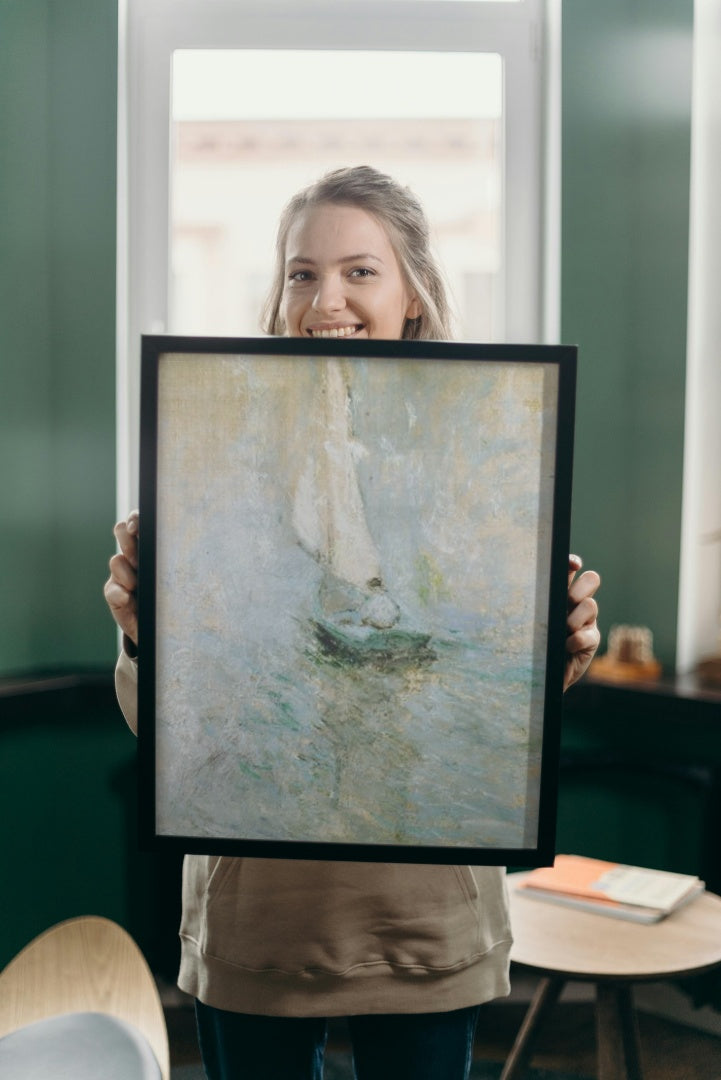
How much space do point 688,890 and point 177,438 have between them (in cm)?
144

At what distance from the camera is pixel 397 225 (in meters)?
1.17

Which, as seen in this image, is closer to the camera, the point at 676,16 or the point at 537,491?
the point at 537,491

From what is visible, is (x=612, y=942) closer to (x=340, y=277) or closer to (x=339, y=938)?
(x=339, y=938)

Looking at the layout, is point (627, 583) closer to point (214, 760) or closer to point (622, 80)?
point (622, 80)

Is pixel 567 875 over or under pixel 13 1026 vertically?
under

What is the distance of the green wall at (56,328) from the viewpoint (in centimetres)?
247

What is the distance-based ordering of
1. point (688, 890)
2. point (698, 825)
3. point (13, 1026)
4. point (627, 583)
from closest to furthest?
point (13, 1026) < point (688, 890) < point (698, 825) < point (627, 583)

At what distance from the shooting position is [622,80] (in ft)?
8.38

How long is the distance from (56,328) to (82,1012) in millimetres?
2022

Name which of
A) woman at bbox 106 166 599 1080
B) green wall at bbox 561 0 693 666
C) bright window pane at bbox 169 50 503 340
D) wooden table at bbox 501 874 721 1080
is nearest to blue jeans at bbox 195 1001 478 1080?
woman at bbox 106 166 599 1080

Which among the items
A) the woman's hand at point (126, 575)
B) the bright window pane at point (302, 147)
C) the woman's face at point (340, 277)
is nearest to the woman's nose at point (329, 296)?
the woman's face at point (340, 277)

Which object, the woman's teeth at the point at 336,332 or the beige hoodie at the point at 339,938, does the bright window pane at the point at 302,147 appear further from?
the beige hoodie at the point at 339,938

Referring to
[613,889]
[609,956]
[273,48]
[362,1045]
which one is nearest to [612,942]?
[609,956]

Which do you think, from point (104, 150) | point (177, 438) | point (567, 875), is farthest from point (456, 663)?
point (104, 150)
